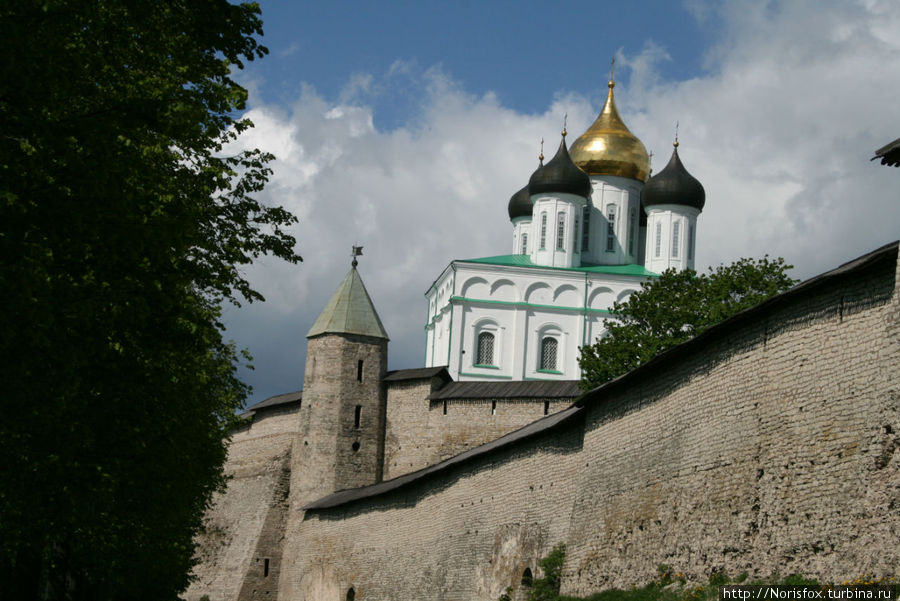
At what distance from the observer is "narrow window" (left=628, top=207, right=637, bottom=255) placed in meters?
53.4

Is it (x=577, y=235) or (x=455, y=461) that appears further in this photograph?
(x=577, y=235)

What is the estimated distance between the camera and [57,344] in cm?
1005

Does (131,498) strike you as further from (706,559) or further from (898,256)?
(898,256)

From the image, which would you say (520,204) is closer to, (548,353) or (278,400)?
(548,353)

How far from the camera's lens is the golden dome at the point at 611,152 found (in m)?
53.8

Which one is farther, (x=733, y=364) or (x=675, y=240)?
(x=675, y=240)

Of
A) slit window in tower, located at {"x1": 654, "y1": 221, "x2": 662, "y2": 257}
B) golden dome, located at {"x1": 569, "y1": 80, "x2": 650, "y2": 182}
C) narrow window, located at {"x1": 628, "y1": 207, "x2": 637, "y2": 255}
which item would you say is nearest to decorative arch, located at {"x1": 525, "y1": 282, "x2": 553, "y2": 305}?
slit window in tower, located at {"x1": 654, "y1": 221, "x2": 662, "y2": 257}

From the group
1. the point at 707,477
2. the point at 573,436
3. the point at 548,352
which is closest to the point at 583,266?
the point at 548,352

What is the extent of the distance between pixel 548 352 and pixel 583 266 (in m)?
4.16

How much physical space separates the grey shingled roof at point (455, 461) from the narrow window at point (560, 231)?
18800 millimetres

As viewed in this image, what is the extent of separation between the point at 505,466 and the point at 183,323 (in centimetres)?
1142

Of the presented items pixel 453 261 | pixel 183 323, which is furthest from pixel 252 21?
pixel 453 261

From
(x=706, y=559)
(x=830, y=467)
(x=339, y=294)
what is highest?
(x=339, y=294)

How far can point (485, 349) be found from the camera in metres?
48.9
